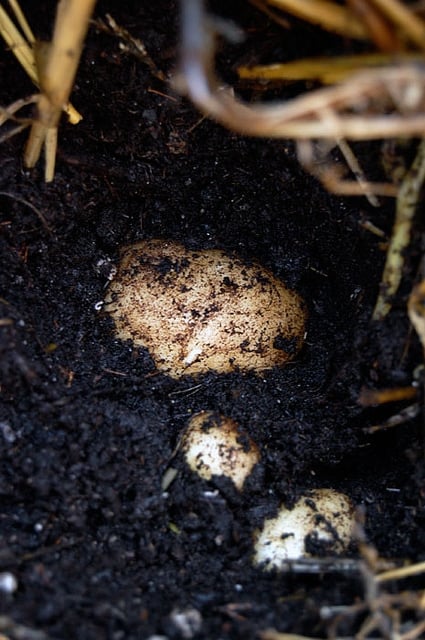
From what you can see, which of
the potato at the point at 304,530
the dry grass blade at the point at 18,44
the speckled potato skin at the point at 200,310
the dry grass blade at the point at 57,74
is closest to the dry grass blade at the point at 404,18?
the dry grass blade at the point at 57,74

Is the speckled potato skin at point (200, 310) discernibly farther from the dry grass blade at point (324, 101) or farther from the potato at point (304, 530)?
the dry grass blade at point (324, 101)

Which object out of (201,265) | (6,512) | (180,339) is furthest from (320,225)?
(6,512)

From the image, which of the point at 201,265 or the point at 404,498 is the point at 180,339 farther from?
Answer: the point at 404,498

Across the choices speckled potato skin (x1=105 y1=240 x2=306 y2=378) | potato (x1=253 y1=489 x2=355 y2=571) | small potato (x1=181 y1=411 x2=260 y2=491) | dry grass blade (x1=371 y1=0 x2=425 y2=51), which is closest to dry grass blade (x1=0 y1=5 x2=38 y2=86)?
speckled potato skin (x1=105 y1=240 x2=306 y2=378)

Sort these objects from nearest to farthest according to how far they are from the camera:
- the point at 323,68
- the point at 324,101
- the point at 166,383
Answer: the point at 324,101
the point at 323,68
the point at 166,383

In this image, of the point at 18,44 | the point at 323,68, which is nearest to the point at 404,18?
the point at 323,68

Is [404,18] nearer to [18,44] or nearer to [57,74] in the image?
[57,74]
